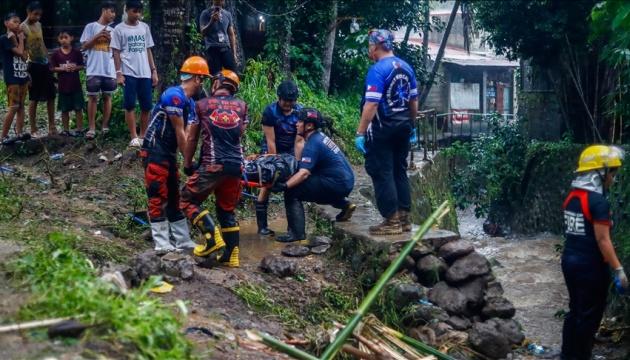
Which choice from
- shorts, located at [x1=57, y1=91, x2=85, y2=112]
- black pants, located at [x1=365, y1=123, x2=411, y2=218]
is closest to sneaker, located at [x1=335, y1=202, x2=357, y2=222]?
black pants, located at [x1=365, y1=123, x2=411, y2=218]

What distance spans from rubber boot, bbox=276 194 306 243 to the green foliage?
3.59 metres

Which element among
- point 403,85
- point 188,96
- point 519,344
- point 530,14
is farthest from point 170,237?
point 530,14

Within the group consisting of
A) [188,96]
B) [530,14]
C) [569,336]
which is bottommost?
[569,336]

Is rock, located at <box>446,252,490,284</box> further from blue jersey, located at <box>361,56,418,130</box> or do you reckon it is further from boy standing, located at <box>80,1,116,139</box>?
boy standing, located at <box>80,1,116,139</box>

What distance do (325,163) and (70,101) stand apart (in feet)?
14.8

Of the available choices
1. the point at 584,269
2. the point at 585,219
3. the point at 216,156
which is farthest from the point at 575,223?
the point at 216,156

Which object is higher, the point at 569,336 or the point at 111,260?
the point at 111,260

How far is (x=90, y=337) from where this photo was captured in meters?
4.95

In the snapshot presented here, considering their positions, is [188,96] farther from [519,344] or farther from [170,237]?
[519,344]

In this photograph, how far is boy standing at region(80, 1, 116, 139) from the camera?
11250 mm

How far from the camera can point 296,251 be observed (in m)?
8.61

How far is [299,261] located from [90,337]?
3712 mm

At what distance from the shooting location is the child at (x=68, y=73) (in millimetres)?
11680

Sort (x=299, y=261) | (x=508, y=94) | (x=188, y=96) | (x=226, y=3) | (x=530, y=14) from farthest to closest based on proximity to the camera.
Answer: (x=508, y=94) < (x=530, y=14) < (x=226, y=3) < (x=299, y=261) < (x=188, y=96)
